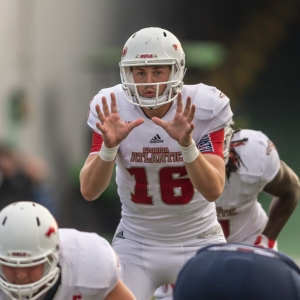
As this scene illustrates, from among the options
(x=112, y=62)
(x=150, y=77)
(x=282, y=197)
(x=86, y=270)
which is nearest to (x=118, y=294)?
(x=86, y=270)

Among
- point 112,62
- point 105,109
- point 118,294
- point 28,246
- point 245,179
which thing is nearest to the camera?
point 28,246

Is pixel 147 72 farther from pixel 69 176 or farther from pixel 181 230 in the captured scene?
pixel 69 176

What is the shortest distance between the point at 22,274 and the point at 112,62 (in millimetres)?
6338

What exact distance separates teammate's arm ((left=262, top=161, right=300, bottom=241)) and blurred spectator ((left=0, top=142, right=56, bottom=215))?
117 inches

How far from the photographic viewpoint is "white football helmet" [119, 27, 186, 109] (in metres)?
3.52

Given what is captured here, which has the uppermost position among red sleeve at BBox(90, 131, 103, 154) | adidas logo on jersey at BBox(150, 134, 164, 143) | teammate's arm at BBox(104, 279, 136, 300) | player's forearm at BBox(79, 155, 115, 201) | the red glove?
adidas logo on jersey at BBox(150, 134, 164, 143)

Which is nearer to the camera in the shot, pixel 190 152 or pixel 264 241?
pixel 190 152

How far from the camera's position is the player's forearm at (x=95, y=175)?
3465 millimetres

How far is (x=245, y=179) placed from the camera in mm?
4488

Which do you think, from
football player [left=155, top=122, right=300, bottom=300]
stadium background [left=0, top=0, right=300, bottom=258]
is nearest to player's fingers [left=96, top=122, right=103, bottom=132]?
football player [left=155, top=122, right=300, bottom=300]

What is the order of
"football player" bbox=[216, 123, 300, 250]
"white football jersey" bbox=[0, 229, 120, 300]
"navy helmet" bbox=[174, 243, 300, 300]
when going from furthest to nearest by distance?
"football player" bbox=[216, 123, 300, 250]
"white football jersey" bbox=[0, 229, 120, 300]
"navy helmet" bbox=[174, 243, 300, 300]

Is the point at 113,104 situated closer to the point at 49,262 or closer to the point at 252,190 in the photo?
the point at 49,262

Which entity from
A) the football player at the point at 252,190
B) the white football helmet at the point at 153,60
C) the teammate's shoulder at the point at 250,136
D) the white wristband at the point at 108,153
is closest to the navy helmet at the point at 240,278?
the white wristband at the point at 108,153

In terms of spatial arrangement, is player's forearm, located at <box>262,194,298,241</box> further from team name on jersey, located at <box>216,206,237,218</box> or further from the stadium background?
the stadium background
